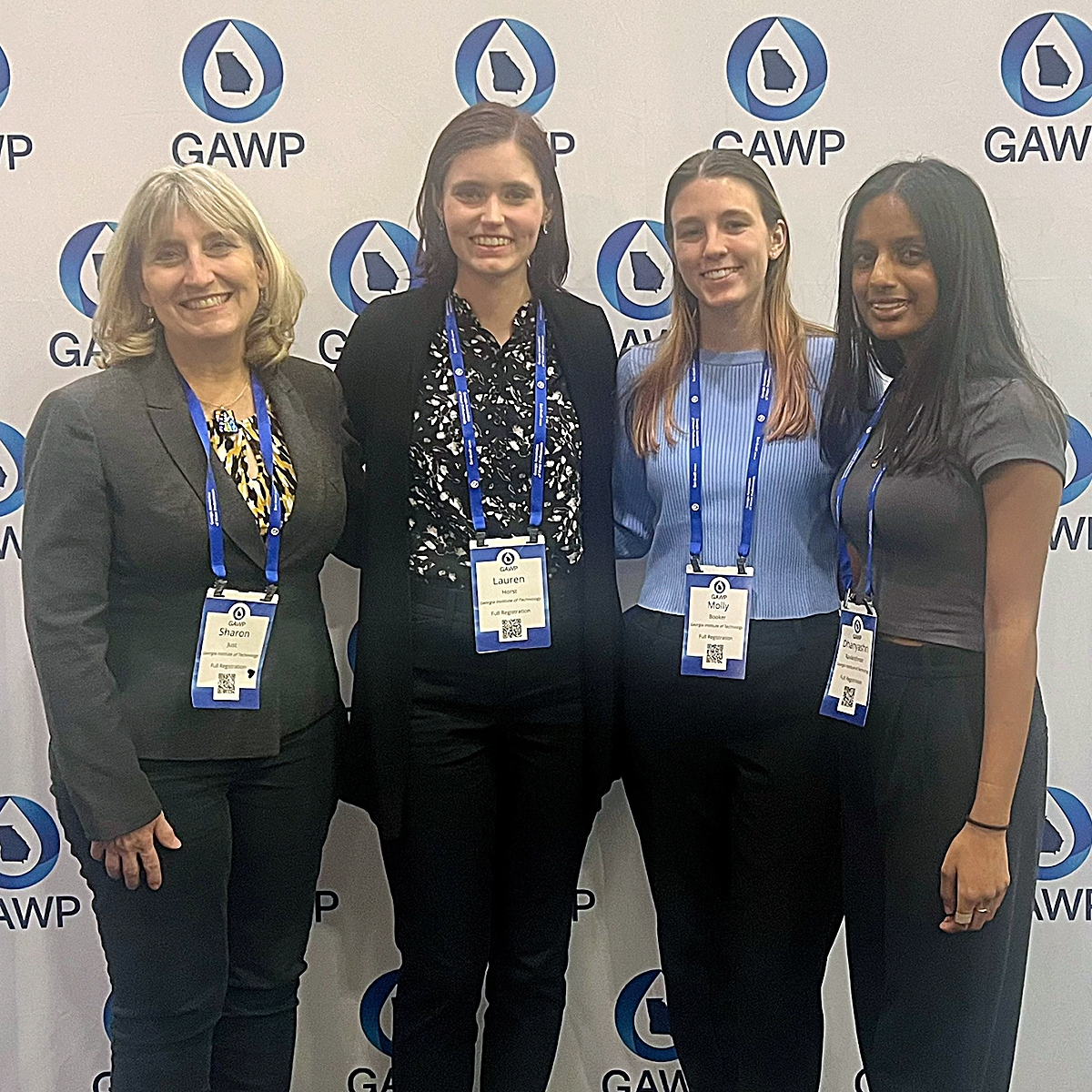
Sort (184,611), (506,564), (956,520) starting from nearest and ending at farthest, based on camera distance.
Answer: (956,520) → (184,611) → (506,564)

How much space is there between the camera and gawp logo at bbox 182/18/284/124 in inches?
71.4

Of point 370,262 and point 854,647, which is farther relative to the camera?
point 370,262

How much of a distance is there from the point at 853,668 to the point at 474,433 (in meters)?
0.64

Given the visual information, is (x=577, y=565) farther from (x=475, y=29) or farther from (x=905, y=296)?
(x=475, y=29)

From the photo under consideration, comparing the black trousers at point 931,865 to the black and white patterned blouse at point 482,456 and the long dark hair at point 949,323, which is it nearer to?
the long dark hair at point 949,323

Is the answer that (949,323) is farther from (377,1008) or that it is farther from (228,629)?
(377,1008)

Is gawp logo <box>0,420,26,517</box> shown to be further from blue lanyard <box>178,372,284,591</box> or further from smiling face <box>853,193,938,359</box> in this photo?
smiling face <box>853,193,938,359</box>

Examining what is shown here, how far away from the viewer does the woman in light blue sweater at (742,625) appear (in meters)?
1.54

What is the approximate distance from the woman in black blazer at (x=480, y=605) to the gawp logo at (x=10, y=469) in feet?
2.35

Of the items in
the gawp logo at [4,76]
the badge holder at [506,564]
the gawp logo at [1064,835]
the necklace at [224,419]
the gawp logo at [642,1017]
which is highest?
the gawp logo at [4,76]

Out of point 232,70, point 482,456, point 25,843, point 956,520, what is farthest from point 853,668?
point 25,843

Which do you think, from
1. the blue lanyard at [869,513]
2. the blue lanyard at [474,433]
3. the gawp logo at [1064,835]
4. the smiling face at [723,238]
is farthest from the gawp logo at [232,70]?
the gawp logo at [1064,835]

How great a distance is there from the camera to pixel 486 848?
1595mm

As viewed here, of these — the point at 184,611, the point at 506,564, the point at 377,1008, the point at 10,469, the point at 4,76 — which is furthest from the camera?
the point at 377,1008
